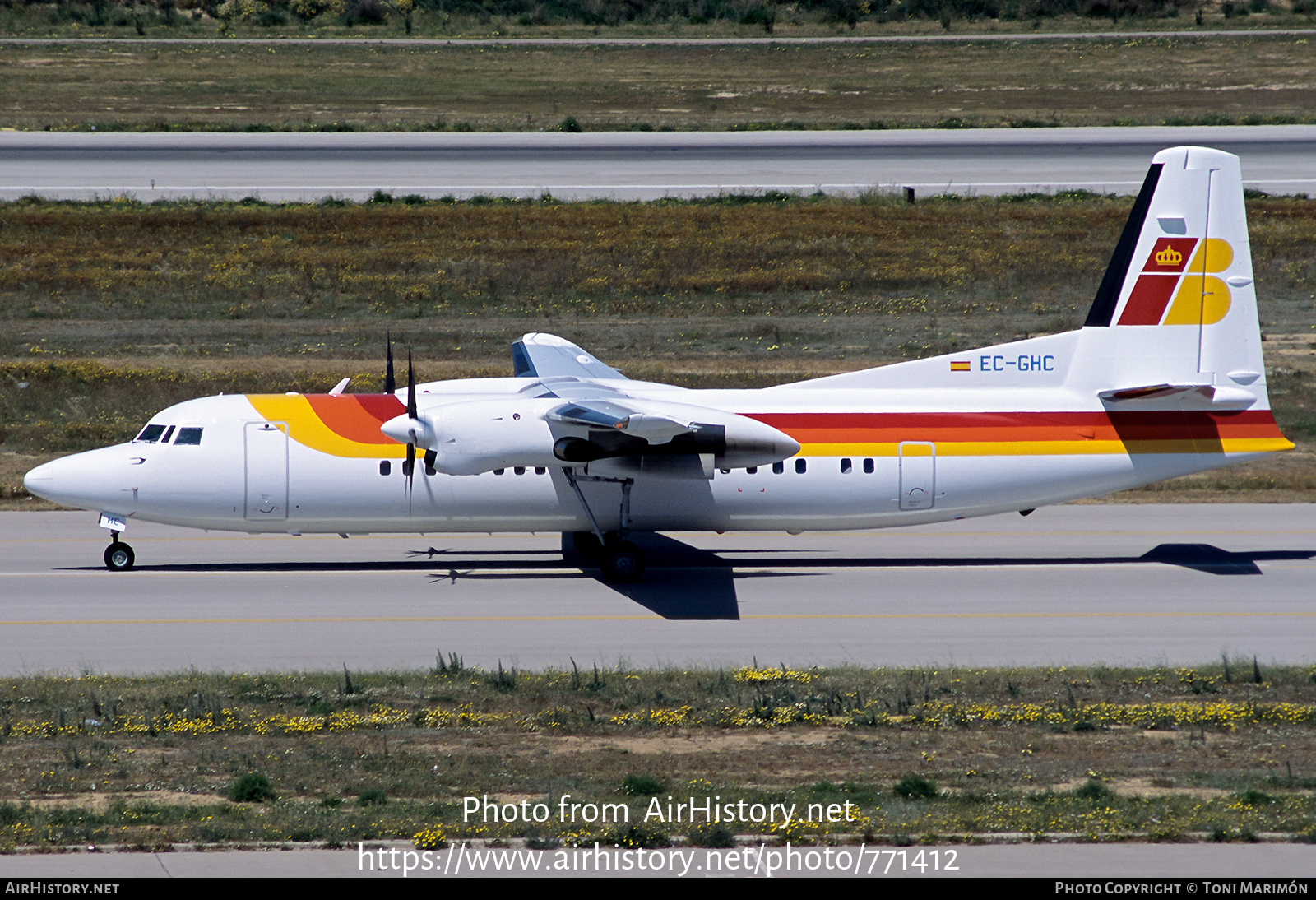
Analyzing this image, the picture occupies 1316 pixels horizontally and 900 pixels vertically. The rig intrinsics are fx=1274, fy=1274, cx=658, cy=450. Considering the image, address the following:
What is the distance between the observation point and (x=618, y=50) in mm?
91438

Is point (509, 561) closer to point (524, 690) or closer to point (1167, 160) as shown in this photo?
point (524, 690)

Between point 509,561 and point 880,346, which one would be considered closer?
point 509,561

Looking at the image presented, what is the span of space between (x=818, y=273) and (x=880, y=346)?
24.2 feet

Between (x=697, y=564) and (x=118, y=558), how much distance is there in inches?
425

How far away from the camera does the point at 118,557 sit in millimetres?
23609

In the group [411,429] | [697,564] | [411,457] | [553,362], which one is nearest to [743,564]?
[697,564]

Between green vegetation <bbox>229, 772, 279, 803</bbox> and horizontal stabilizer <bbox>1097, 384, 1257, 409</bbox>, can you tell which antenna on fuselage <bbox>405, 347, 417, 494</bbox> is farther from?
horizontal stabilizer <bbox>1097, 384, 1257, 409</bbox>

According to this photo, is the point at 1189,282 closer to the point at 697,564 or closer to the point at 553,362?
the point at 697,564

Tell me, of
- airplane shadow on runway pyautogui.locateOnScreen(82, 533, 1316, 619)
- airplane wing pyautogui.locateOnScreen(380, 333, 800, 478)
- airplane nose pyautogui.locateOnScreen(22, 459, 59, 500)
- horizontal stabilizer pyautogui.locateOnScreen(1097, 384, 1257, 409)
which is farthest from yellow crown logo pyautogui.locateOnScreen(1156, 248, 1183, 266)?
airplane nose pyautogui.locateOnScreen(22, 459, 59, 500)

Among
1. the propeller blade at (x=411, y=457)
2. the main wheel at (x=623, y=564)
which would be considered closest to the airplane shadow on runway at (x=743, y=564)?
the main wheel at (x=623, y=564)

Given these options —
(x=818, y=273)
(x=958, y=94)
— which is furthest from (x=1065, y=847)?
(x=958, y=94)

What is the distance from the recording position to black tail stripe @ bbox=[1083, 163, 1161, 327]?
2358cm

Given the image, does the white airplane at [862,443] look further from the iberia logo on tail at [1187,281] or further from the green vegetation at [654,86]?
the green vegetation at [654,86]

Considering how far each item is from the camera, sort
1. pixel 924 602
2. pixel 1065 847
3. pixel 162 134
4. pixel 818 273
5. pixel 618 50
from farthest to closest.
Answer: pixel 618 50, pixel 162 134, pixel 818 273, pixel 924 602, pixel 1065 847
